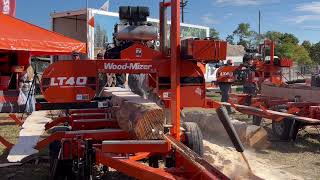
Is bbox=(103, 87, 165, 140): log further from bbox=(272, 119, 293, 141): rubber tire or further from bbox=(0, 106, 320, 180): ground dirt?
bbox=(272, 119, 293, 141): rubber tire

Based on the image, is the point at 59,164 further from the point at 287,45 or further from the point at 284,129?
the point at 287,45

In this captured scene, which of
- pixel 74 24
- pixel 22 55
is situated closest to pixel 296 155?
pixel 22 55

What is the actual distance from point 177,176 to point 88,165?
134cm

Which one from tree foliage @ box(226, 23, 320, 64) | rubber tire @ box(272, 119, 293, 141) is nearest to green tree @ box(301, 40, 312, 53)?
tree foliage @ box(226, 23, 320, 64)

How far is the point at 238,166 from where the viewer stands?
7.16m

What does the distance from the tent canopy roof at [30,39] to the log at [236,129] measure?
4.08 metres

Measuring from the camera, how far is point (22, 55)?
733cm

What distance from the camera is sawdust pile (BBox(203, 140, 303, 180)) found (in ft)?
22.6

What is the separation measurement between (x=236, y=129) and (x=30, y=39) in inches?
195

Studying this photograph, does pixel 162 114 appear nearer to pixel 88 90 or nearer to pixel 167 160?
pixel 167 160

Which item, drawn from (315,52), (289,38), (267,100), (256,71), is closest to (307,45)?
(315,52)

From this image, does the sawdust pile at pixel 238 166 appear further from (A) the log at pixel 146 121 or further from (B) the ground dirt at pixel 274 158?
(A) the log at pixel 146 121

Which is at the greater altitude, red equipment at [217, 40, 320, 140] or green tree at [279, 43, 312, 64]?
green tree at [279, 43, 312, 64]

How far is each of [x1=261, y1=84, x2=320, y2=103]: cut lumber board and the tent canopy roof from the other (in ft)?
19.4
